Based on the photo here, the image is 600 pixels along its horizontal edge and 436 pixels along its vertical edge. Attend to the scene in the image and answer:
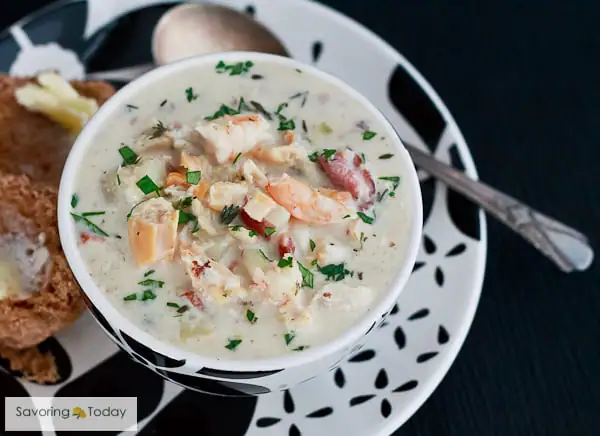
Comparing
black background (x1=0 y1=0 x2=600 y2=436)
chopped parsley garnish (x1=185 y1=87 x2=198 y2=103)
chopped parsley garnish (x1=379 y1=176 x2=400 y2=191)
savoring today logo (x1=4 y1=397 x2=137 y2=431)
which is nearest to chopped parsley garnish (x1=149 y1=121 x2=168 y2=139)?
chopped parsley garnish (x1=185 y1=87 x2=198 y2=103)

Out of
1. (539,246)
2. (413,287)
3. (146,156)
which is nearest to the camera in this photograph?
(146,156)

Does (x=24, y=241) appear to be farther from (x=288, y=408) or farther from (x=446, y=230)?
(x=446, y=230)

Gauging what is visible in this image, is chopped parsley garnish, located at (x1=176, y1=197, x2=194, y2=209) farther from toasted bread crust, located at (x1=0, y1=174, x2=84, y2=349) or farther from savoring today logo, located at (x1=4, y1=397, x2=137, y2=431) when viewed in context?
savoring today logo, located at (x1=4, y1=397, x2=137, y2=431)

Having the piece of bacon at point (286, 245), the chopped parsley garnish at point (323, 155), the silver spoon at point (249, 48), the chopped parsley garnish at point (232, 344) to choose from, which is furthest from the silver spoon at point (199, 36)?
the chopped parsley garnish at point (232, 344)

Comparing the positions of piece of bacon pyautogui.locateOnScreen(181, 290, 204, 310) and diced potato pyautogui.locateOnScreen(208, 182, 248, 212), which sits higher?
diced potato pyautogui.locateOnScreen(208, 182, 248, 212)

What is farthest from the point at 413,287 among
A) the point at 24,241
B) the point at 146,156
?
the point at 24,241

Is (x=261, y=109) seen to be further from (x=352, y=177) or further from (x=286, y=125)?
(x=352, y=177)
